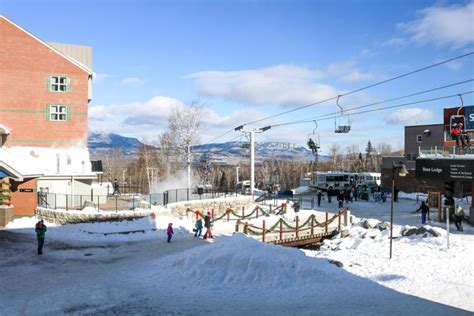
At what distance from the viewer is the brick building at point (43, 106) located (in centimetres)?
3284

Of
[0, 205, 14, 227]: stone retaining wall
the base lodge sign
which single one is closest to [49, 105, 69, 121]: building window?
[0, 205, 14, 227]: stone retaining wall

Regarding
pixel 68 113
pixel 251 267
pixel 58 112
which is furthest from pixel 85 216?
pixel 251 267

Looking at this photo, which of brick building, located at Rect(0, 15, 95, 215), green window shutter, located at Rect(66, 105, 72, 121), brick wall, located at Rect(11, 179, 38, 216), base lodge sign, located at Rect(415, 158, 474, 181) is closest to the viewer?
base lodge sign, located at Rect(415, 158, 474, 181)

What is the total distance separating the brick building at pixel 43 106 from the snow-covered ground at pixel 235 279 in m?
10.9

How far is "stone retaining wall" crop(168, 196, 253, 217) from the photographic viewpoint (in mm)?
29875

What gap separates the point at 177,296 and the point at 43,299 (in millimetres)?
4071

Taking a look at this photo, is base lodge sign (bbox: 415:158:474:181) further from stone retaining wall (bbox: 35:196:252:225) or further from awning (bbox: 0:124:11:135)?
awning (bbox: 0:124:11:135)

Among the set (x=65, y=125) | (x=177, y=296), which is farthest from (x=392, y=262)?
(x=65, y=125)

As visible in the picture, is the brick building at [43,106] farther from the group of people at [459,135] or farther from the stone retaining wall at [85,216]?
the group of people at [459,135]

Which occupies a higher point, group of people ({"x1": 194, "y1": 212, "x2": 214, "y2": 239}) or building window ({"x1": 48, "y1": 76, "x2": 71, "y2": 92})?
building window ({"x1": 48, "y1": 76, "x2": 71, "y2": 92})

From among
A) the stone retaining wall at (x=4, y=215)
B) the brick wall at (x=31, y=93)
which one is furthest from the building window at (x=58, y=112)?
the stone retaining wall at (x=4, y=215)

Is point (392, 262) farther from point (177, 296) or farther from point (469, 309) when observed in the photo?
point (177, 296)

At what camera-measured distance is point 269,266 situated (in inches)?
611

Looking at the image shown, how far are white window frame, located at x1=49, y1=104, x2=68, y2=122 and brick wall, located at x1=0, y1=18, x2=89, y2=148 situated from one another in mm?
245
